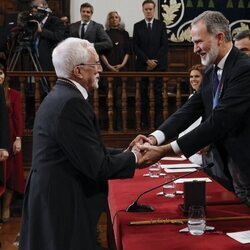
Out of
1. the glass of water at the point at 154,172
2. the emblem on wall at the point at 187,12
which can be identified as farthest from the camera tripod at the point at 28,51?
the glass of water at the point at 154,172

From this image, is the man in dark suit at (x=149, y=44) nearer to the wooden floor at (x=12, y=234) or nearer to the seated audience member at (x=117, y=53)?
the seated audience member at (x=117, y=53)

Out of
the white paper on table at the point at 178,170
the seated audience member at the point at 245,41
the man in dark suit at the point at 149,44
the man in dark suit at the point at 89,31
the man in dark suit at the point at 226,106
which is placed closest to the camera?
the man in dark suit at the point at 226,106

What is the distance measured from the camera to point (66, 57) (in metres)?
2.14

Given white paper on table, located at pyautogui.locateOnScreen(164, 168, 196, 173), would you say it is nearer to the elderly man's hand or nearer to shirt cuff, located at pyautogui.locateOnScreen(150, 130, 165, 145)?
shirt cuff, located at pyautogui.locateOnScreen(150, 130, 165, 145)

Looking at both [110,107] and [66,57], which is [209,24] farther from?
[110,107]

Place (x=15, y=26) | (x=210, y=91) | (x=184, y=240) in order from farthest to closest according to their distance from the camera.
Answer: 1. (x=15, y=26)
2. (x=210, y=91)
3. (x=184, y=240)

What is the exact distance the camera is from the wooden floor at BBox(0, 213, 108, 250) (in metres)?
4.33

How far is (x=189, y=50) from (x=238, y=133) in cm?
602

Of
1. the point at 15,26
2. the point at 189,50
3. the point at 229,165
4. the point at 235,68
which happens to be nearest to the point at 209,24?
the point at 235,68

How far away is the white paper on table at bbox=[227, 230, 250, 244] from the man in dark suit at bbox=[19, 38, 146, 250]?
54 cm

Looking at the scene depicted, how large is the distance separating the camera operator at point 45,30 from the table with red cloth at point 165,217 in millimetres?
3675

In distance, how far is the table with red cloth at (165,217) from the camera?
6.21 ft

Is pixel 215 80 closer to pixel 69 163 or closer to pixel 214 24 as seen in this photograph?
pixel 214 24

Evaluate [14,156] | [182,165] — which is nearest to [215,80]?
[182,165]
